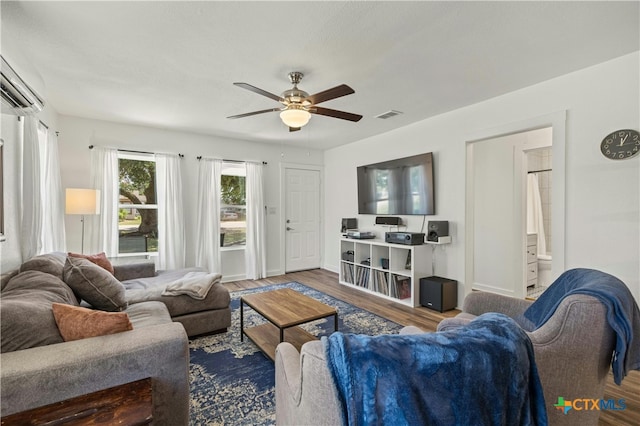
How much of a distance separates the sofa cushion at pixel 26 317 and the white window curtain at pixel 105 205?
2.30 meters

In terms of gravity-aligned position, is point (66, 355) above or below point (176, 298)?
above

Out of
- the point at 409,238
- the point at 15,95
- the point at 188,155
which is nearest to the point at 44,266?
the point at 15,95

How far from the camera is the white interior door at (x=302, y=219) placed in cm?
570

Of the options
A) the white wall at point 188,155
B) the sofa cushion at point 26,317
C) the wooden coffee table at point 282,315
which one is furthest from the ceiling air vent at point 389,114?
the sofa cushion at point 26,317

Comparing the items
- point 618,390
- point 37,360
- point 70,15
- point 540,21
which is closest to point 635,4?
point 540,21

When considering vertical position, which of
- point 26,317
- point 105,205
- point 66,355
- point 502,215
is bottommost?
point 66,355

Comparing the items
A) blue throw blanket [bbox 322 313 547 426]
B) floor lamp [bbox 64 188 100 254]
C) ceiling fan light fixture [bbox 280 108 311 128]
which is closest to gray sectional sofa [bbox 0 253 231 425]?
blue throw blanket [bbox 322 313 547 426]

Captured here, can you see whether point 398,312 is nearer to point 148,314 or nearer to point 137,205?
point 148,314

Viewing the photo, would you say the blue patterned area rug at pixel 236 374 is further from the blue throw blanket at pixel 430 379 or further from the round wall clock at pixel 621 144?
the round wall clock at pixel 621 144

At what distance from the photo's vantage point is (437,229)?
12.1 feet

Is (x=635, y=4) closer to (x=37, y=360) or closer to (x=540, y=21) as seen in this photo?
(x=540, y=21)

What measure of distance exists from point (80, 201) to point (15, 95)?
167cm

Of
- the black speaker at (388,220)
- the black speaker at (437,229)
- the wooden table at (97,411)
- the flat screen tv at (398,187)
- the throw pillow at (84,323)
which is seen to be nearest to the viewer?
the wooden table at (97,411)

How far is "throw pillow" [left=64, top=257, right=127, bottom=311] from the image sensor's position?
6.91ft
